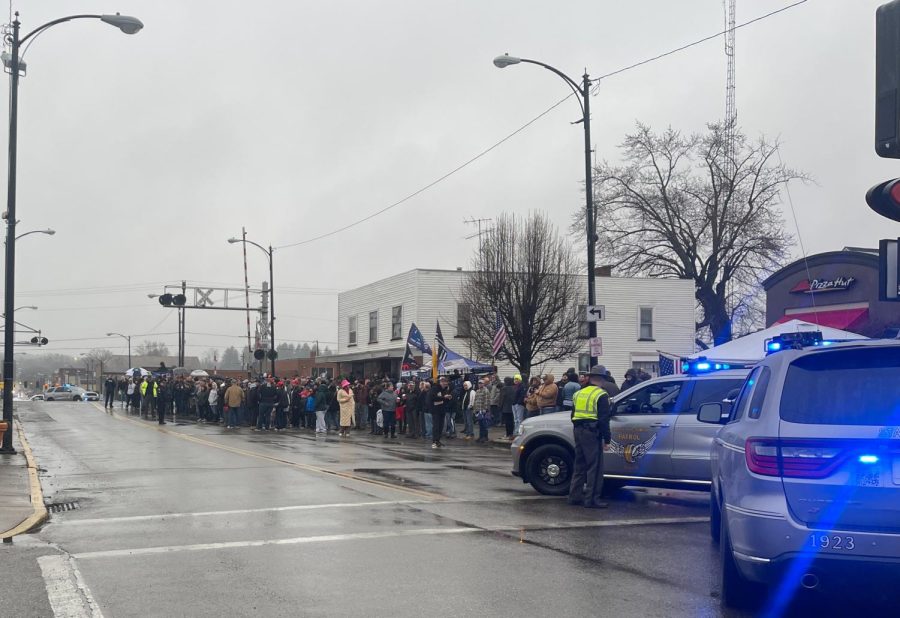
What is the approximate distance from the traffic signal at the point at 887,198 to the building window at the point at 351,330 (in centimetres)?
4121

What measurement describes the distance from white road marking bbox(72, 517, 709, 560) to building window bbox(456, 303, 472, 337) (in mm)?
23493

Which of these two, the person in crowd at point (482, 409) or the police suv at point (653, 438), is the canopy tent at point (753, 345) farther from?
the person in crowd at point (482, 409)

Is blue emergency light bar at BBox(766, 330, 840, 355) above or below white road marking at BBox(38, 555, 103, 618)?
above

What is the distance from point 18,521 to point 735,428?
7811 millimetres

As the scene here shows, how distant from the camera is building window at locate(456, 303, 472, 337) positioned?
114 feet

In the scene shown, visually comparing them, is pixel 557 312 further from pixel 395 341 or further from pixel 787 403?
pixel 787 403

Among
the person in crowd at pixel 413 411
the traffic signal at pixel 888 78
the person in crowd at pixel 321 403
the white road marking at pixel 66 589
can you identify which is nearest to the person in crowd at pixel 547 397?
the person in crowd at pixel 413 411

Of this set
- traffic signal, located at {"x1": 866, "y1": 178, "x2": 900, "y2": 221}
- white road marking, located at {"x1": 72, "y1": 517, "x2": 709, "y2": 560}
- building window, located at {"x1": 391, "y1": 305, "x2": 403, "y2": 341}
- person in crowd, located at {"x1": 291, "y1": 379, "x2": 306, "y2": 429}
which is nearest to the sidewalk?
white road marking, located at {"x1": 72, "y1": 517, "x2": 709, "y2": 560}

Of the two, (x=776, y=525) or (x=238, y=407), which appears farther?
(x=238, y=407)

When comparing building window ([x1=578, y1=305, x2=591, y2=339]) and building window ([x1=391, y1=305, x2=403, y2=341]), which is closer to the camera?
building window ([x1=578, y1=305, x2=591, y2=339])

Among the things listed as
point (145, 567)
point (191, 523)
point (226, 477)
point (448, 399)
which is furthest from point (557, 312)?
point (145, 567)

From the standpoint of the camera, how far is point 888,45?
Result: 6.01 metres

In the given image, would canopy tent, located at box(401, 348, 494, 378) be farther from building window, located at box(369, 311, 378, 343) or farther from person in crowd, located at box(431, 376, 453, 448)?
building window, located at box(369, 311, 378, 343)

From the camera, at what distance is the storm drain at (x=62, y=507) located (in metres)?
11.6
